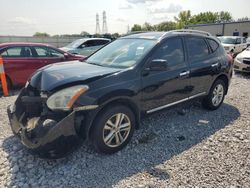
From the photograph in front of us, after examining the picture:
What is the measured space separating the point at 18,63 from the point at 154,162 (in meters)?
5.30

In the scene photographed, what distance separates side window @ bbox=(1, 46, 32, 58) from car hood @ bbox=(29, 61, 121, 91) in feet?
12.4

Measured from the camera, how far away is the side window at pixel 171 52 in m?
3.76

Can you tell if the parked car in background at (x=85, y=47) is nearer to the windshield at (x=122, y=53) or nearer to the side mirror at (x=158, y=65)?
the windshield at (x=122, y=53)

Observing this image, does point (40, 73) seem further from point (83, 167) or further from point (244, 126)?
point (244, 126)

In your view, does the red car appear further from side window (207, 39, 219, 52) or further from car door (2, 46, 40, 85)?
side window (207, 39, 219, 52)

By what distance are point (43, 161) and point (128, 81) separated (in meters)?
1.60

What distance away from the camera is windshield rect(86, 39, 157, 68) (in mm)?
3609

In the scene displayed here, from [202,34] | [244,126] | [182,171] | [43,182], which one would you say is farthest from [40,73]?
[244,126]

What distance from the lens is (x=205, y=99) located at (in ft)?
16.2

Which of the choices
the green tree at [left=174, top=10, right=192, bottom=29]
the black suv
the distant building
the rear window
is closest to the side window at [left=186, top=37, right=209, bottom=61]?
the black suv

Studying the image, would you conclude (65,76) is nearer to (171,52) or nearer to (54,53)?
(171,52)

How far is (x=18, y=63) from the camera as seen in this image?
6.66 m

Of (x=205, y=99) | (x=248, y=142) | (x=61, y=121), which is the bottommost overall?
(x=248, y=142)

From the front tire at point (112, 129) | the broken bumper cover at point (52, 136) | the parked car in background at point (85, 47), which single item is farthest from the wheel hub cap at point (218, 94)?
the parked car in background at point (85, 47)
